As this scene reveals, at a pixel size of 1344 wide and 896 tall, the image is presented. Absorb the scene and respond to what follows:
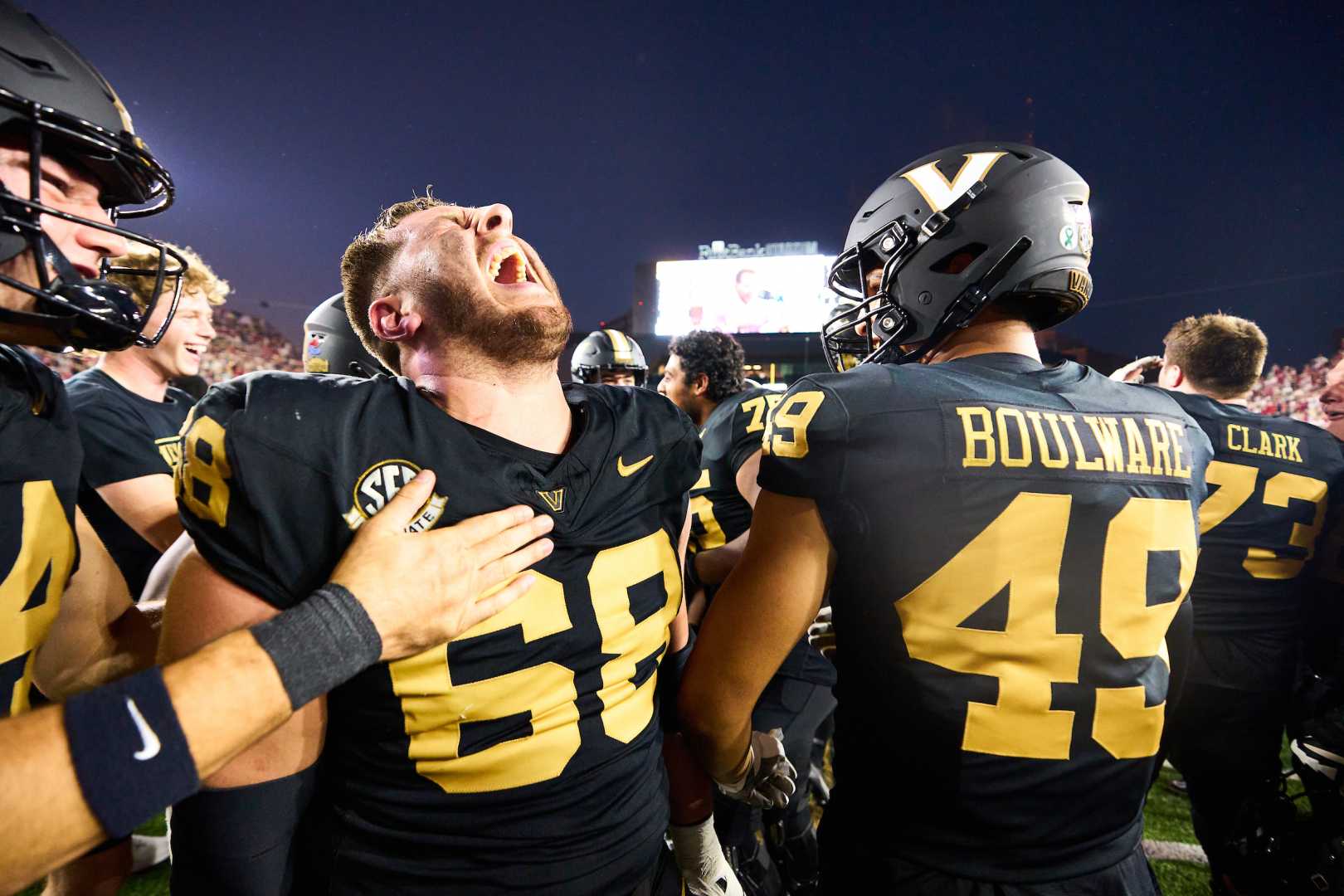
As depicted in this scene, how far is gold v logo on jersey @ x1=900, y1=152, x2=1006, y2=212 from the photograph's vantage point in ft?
5.97

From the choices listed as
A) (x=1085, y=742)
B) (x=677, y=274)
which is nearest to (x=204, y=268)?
(x=1085, y=742)

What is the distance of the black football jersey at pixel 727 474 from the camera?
3289 millimetres

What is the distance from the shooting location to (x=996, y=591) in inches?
51.9

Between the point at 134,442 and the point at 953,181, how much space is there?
3.58 m

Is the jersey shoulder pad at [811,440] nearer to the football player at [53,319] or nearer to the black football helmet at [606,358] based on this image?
the football player at [53,319]

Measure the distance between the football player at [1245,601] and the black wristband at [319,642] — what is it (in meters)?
3.34

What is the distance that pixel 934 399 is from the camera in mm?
1366

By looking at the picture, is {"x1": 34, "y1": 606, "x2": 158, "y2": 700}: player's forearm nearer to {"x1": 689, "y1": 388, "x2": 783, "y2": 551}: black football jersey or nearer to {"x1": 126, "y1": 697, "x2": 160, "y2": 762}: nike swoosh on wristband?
{"x1": 126, "y1": 697, "x2": 160, "y2": 762}: nike swoosh on wristband

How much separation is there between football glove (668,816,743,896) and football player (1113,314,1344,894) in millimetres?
A: 2184

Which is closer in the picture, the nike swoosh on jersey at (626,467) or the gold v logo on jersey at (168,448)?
the nike swoosh on jersey at (626,467)

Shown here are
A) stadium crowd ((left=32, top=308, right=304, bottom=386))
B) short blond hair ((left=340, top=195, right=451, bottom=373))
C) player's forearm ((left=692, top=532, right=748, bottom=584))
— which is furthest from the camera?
stadium crowd ((left=32, top=308, right=304, bottom=386))

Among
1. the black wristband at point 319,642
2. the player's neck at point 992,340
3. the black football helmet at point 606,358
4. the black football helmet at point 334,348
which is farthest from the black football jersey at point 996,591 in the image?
the black football helmet at point 606,358

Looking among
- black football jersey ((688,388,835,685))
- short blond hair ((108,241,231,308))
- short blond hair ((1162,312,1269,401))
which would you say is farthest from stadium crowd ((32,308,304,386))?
short blond hair ((1162,312,1269,401))

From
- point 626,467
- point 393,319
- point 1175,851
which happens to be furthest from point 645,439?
point 1175,851
